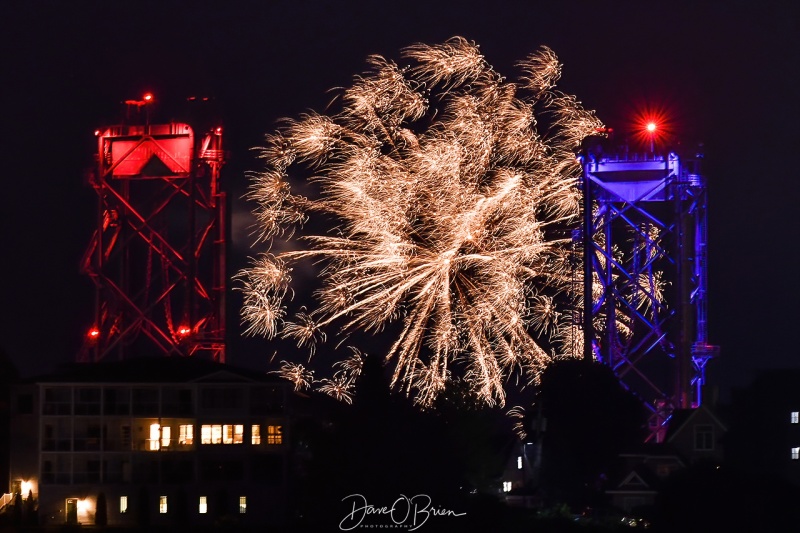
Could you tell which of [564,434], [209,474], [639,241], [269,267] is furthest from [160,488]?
[639,241]

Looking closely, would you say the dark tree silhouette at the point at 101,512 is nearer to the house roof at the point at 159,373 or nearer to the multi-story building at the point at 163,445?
the multi-story building at the point at 163,445

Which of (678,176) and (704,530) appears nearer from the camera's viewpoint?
(704,530)

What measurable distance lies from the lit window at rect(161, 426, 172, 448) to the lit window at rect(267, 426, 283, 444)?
406 cm

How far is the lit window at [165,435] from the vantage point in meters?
82.0

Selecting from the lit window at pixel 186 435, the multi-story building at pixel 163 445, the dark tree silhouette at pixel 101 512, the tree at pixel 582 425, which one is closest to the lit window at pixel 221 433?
the multi-story building at pixel 163 445

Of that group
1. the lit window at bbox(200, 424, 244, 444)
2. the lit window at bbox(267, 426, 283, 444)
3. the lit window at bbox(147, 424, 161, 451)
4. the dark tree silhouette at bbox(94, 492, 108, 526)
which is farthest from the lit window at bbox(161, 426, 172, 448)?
the lit window at bbox(267, 426, 283, 444)

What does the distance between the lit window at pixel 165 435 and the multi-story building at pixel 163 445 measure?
1.6 inches

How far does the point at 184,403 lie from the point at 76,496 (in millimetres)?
5651

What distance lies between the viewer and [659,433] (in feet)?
288

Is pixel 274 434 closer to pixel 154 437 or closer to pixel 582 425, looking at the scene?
pixel 154 437

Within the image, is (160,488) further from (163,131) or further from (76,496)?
(163,131)

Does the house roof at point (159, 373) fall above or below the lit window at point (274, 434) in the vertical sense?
above

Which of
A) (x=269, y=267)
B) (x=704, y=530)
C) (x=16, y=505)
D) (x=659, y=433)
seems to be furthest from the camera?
(x=659, y=433)

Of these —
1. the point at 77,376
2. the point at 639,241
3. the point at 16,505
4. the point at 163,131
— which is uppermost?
the point at 163,131
